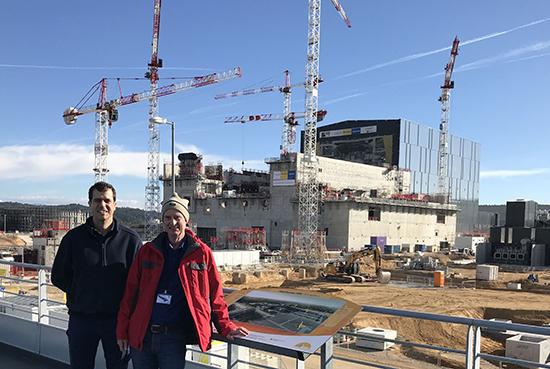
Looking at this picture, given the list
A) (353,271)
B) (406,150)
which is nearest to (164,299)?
(353,271)

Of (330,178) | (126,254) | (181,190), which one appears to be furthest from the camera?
(181,190)

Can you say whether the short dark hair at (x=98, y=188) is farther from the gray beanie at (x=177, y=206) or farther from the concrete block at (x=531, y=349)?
the concrete block at (x=531, y=349)

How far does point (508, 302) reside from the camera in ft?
94.0

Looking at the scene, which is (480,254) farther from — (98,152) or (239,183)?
(98,152)

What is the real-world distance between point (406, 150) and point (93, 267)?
96.8 metres

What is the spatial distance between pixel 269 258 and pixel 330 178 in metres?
26.6

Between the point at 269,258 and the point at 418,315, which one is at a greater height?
the point at 418,315

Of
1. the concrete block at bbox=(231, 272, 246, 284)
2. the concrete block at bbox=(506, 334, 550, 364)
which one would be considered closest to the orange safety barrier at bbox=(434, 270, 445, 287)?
the concrete block at bbox=(231, 272, 246, 284)

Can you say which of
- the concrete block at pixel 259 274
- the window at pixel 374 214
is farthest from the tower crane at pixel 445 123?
the concrete block at pixel 259 274

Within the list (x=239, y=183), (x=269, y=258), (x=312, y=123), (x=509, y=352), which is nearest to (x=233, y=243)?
(x=269, y=258)

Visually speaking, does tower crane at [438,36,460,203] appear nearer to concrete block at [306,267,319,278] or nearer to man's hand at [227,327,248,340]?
concrete block at [306,267,319,278]

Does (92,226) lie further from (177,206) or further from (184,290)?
(184,290)

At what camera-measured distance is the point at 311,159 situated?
6544 centimetres

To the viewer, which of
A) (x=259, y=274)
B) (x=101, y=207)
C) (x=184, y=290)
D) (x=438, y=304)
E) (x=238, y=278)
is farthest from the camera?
(x=259, y=274)
